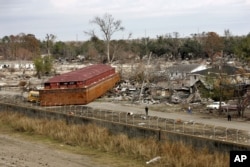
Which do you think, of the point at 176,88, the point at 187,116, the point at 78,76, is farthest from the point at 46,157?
the point at 176,88

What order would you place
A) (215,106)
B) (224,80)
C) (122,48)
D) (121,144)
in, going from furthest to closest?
(122,48), (215,106), (224,80), (121,144)

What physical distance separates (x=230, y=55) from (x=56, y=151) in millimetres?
88816

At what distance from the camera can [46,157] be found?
25562 millimetres

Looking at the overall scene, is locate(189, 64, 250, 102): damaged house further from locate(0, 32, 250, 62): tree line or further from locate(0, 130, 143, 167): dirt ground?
locate(0, 32, 250, 62): tree line

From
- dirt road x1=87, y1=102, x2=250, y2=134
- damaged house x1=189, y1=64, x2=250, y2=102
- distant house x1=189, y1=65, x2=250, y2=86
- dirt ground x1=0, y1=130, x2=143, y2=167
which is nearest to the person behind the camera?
dirt ground x1=0, y1=130, x2=143, y2=167

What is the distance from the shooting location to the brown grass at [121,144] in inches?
885

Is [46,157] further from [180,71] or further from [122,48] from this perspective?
[122,48]

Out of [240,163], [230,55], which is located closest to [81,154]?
A: [240,163]

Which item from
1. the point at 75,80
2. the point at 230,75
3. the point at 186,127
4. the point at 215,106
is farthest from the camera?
the point at 75,80

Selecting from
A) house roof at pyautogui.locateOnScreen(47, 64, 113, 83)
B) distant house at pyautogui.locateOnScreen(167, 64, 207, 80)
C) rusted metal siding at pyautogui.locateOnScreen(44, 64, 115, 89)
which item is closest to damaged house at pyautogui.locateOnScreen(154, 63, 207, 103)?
distant house at pyautogui.locateOnScreen(167, 64, 207, 80)

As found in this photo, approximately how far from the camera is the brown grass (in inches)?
885

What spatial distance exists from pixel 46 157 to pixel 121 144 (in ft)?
15.0

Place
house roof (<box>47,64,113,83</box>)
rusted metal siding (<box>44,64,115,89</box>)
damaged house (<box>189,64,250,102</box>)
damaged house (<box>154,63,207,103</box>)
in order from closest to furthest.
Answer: damaged house (<box>189,64,250,102</box>) → rusted metal siding (<box>44,64,115,89</box>) → house roof (<box>47,64,113,83</box>) → damaged house (<box>154,63,207,103</box>)

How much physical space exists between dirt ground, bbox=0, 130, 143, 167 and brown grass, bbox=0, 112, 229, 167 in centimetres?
103
